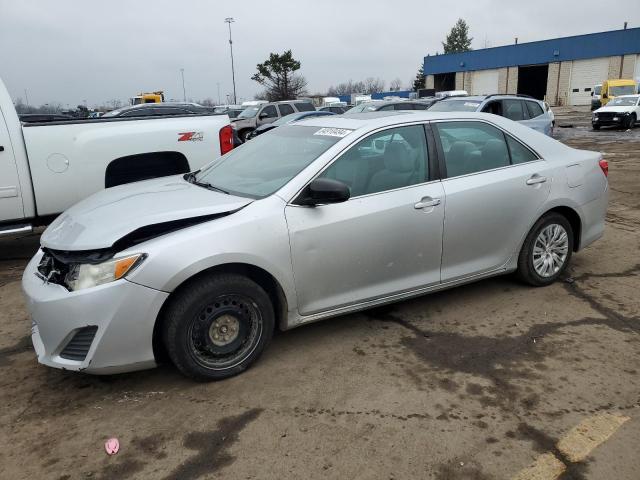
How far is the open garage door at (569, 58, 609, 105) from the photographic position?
51.2 metres

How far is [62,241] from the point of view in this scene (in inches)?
130

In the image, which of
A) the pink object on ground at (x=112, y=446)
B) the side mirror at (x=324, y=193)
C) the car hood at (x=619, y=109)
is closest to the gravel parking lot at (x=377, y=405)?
the pink object on ground at (x=112, y=446)

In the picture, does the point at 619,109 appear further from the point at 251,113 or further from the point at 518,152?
the point at 518,152

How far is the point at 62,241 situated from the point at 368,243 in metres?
1.96

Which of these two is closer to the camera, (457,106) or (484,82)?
(457,106)

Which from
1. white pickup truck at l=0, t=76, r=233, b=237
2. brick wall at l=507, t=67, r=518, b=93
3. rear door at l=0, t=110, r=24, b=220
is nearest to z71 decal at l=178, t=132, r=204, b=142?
white pickup truck at l=0, t=76, r=233, b=237

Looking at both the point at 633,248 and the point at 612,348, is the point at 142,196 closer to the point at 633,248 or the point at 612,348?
the point at 612,348

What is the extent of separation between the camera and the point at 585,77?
52.7 meters

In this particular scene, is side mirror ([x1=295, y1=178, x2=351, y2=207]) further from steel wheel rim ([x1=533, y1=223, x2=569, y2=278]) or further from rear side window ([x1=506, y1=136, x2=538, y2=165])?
steel wheel rim ([x1=533, y1=223, x2=569, y2=278])

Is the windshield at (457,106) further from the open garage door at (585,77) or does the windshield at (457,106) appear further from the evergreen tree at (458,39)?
the evergreen tree at (458,39)

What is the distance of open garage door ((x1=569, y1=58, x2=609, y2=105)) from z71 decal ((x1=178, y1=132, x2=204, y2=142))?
180ft

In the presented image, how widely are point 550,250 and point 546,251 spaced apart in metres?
0.05

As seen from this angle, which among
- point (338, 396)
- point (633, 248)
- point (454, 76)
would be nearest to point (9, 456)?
point (338, 396)

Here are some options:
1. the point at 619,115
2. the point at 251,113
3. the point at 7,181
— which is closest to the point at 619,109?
the point at 619,115
